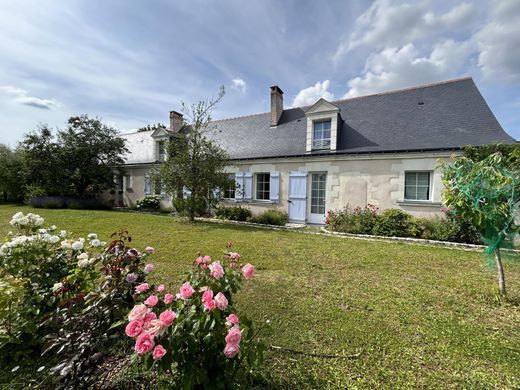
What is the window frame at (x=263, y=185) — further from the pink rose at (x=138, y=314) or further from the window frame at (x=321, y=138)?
the pink rose at (x=138, y=314)

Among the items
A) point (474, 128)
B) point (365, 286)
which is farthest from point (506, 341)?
point (474, 128)

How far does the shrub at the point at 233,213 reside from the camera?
33.0 feet

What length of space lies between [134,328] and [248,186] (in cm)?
955

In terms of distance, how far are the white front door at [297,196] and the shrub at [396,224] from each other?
286 centimetres

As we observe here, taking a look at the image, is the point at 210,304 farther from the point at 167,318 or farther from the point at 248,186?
the point at 248,186

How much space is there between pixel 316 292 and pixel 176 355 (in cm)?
241

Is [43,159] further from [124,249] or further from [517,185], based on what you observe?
[517,185]

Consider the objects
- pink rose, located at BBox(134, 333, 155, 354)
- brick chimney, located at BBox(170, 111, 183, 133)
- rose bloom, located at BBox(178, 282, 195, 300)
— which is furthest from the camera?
brick chimney, located at BBox(170, 111, 183, 133)

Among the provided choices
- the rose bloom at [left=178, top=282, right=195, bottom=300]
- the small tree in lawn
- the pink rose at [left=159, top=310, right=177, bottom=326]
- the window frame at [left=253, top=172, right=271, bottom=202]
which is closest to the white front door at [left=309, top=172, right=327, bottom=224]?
the window frame at [left=253, top=172, right=271, bottom=202]

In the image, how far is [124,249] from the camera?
1.99 metres

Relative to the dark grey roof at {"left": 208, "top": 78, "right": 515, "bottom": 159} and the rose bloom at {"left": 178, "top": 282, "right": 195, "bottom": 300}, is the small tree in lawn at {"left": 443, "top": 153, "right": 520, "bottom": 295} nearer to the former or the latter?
the rose bloom at {"left": 178, "top": 282, "right": 195, "bottom": 300}

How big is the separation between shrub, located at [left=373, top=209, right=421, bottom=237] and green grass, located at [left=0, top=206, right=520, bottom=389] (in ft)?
5.50

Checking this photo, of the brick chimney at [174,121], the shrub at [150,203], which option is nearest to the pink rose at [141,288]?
the shrub at [150,203]

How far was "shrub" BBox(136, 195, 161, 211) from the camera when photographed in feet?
42.5
